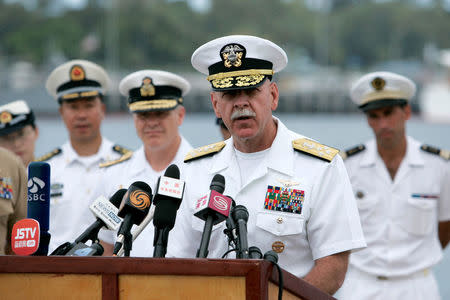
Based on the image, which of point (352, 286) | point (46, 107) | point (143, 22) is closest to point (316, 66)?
point (143, 22)

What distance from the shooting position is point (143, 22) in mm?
22750

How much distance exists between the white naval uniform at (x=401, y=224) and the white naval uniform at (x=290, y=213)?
1.81 m

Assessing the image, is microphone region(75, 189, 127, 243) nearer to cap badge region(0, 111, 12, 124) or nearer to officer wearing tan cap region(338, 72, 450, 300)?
officer wearing tan cap region(338, 72, 450, 300)

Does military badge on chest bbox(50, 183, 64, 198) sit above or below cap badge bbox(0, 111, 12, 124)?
below

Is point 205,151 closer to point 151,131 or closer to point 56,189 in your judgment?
point 151,131

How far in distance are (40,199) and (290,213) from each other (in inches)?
36.3

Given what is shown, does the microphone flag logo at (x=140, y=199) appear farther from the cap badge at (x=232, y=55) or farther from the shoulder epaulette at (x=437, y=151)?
the shoulder epaulette at (x=437, y=151)

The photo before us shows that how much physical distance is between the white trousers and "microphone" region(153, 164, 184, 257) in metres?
2.42

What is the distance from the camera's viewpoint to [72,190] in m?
4.82

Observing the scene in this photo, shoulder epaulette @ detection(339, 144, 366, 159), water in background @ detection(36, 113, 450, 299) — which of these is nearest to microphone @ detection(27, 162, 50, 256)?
shoulder epaulette @ detection(339, 144, 366, 159)

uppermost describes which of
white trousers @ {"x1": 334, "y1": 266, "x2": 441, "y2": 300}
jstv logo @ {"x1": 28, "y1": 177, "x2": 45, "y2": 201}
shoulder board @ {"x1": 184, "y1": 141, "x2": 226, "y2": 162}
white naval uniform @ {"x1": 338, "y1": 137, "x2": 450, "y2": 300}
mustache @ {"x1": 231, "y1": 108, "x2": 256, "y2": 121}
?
mustache @ {"x1": 231, "y1": 108, "x2": 256, "y2": 121}

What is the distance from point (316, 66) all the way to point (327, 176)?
1859cm

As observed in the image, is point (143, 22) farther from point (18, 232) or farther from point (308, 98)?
point (18, 232)

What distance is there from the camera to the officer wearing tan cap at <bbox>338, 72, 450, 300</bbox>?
4609mm
